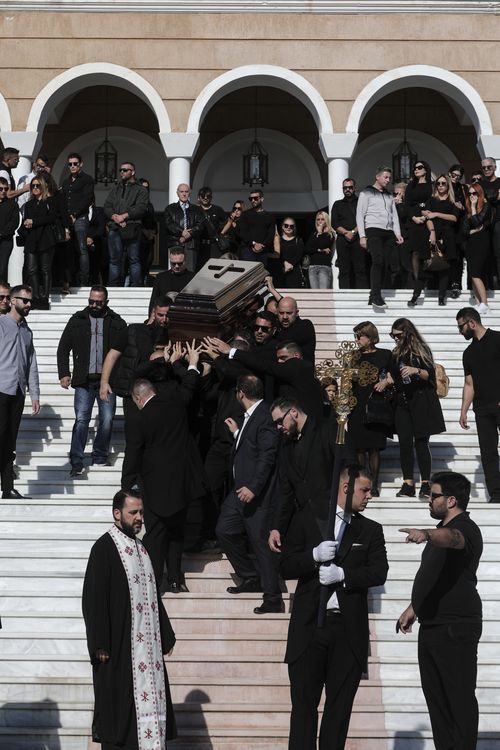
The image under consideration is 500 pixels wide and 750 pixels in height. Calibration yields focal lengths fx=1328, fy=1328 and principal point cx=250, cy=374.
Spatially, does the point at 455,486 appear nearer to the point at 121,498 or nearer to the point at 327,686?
the point at 327,686

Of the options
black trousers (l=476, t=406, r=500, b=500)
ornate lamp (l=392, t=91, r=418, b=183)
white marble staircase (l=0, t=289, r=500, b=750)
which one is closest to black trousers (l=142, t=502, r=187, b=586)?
white marble staircase (l=0, t=289, r=500, b=750)

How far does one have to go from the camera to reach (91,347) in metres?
11.8

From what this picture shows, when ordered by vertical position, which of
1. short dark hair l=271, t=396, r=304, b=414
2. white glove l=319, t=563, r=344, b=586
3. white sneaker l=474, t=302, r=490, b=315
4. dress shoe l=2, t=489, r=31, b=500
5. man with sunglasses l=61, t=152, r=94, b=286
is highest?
man with sunglasses l=61, t=152, r=94, b=286

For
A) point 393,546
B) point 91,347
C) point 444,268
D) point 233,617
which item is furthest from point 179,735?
point 444,268

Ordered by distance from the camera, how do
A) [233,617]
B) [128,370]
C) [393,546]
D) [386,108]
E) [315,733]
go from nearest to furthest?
[315,733], [233,617], [393,546], [128,370], [386,108]

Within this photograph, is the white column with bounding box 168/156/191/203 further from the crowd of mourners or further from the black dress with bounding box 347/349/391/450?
the black dress with bounding box 347/349/391/450

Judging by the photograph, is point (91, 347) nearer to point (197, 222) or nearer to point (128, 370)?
point (128, 370)

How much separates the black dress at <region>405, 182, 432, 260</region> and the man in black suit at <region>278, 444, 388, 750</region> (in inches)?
331

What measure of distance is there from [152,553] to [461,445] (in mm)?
3908

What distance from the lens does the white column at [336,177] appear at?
19.0m

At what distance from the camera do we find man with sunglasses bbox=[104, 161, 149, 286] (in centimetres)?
1582

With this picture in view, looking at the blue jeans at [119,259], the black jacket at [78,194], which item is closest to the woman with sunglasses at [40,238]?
the black jacket at [78,194]

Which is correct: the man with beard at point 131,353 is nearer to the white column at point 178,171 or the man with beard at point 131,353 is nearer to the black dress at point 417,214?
the black dress at point 417,214

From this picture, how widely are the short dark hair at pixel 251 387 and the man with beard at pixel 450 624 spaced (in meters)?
2.65
